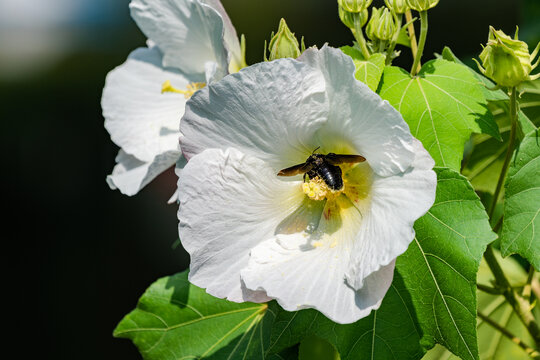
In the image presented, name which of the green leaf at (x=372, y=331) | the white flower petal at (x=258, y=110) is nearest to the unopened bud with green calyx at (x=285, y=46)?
the white flower petal at (x=258, y=110)

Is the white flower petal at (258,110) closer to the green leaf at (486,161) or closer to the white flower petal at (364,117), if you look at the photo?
the white flower petal at (364,117)

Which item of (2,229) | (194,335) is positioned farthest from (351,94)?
(2,229)

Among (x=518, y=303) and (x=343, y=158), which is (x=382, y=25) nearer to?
(x=343, y=158)

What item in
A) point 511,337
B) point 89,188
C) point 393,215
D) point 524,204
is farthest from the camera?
point 89,188

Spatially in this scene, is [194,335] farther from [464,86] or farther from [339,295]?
[464,86]

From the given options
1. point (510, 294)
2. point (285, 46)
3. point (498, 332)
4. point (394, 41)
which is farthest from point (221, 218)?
point (498, 332)

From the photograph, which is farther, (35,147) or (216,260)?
(35,147)
